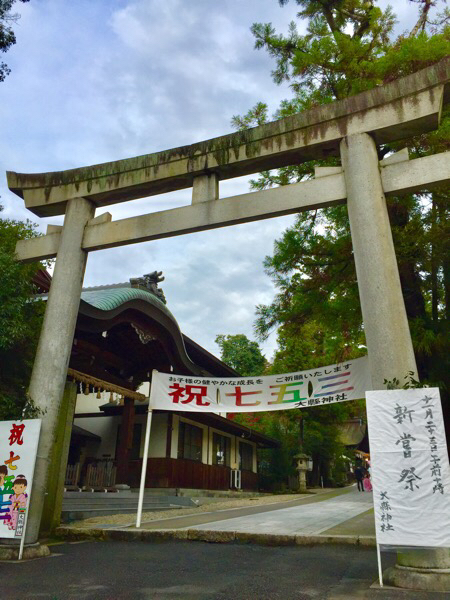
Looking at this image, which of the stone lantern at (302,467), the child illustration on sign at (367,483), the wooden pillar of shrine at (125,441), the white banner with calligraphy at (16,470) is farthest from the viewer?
the child illustration on sign at (367,483)

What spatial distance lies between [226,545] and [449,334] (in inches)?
183

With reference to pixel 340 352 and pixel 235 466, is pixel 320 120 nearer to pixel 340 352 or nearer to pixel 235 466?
pixel 340 352

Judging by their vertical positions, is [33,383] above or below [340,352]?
below

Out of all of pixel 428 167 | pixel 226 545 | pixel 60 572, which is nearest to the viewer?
pixel 60 572

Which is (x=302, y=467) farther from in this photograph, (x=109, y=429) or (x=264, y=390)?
(x=264, y=390)

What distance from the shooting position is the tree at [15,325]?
6398mm

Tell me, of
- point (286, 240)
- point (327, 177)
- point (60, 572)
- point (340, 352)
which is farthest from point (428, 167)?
point (60, 572)

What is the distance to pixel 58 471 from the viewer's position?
7.89 meters

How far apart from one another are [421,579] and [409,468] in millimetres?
923

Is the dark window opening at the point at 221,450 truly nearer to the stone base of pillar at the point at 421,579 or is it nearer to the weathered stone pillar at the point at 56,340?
the weathered stone pillar at the point at 56,340

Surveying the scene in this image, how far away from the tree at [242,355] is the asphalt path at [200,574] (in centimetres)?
3305

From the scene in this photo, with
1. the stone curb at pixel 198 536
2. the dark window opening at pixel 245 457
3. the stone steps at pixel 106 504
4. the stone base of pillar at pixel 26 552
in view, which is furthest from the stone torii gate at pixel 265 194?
the dark window opening at pixel 245 457

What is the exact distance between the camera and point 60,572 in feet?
15.1

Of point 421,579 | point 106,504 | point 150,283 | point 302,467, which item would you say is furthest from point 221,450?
point 421,579
